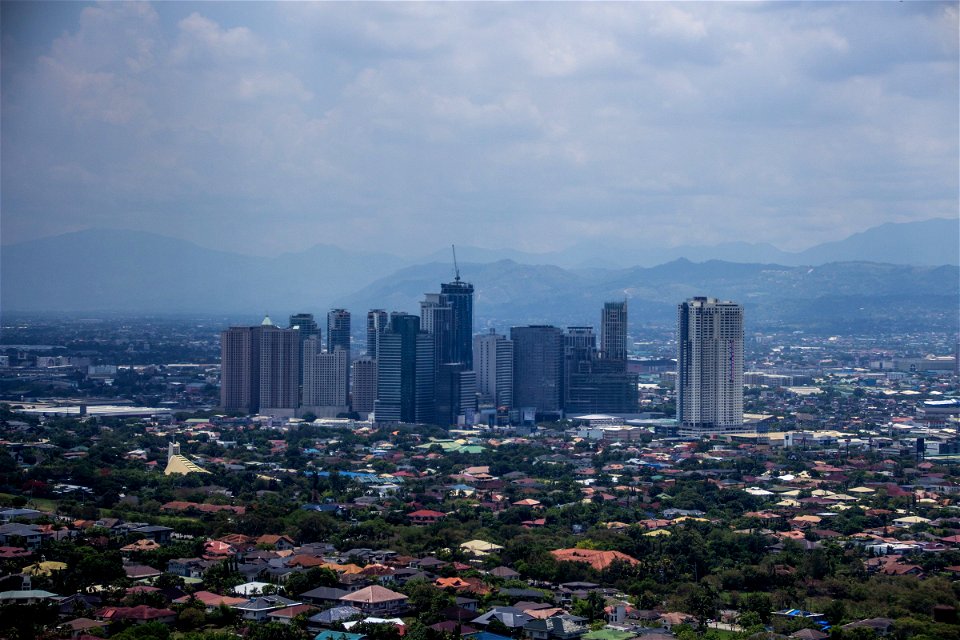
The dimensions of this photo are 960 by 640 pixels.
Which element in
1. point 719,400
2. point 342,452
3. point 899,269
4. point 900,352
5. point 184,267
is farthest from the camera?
point 899,269

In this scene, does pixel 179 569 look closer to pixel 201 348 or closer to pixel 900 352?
pixel 201 348

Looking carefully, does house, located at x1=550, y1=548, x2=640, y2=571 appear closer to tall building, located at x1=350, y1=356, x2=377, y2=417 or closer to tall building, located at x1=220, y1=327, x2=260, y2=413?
tall building, located at x1=350, y1=356, x2=377, y2=417

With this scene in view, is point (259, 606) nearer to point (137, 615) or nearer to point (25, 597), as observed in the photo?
point (137, 615)

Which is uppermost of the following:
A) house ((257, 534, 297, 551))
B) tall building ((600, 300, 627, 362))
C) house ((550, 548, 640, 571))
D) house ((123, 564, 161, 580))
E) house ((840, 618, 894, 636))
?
tall building ((600, 300, 627, 362))

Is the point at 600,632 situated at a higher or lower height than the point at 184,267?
lower

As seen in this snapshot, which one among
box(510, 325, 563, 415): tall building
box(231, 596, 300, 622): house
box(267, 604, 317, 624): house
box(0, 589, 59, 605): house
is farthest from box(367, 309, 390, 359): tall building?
box(0, 589, 59, 605): house

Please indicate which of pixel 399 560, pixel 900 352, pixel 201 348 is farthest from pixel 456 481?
pixel 900 352
